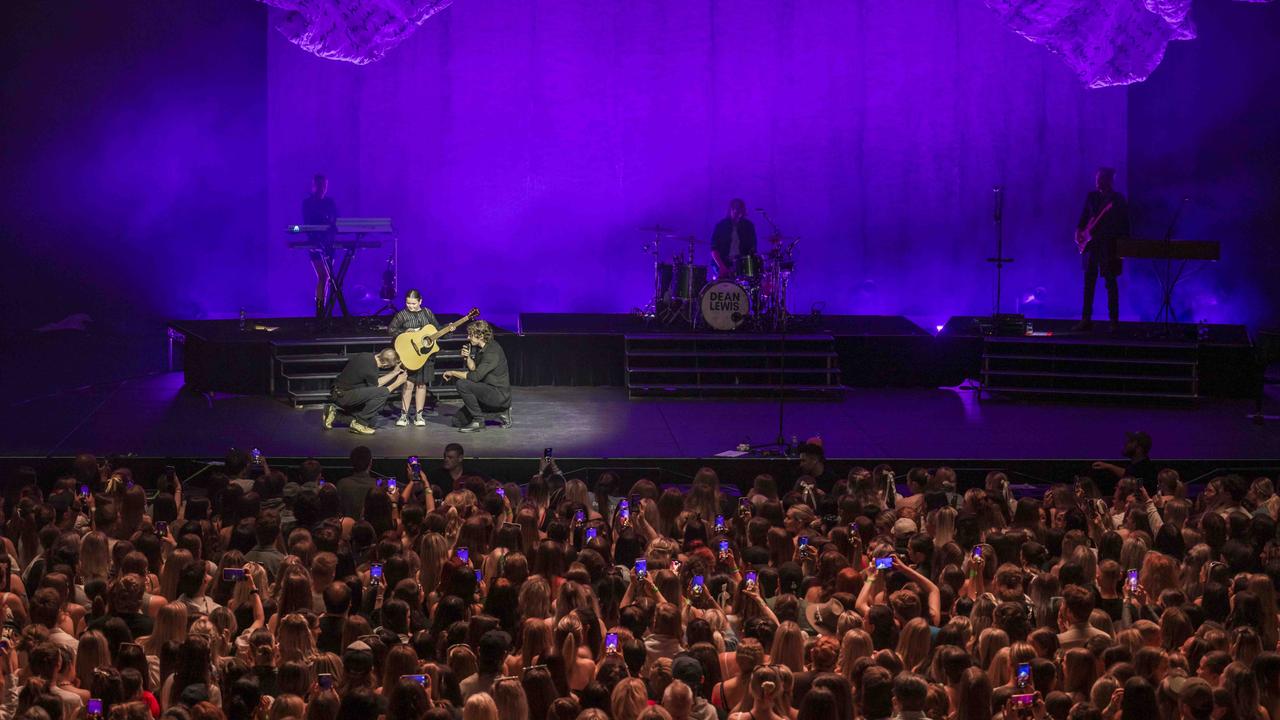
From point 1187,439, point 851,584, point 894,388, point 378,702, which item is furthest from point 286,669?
point 894,388

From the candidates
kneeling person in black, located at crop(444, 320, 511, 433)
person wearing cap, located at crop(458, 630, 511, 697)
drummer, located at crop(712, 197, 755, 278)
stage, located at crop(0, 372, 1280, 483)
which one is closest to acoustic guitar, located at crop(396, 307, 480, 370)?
kneeling person in black, located at crop(444, 320, 511, 433)

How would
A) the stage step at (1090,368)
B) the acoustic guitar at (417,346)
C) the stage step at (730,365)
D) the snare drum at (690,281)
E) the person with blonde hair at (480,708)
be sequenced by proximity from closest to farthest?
1. the person with blonde hair at (480,708)
2. the acoustic guitar at (417,346)
3. the stage step at (1090,368)
4. the stage step at (730,365)
5. the snare drum at (690,281)

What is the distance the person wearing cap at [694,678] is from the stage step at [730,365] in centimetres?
1021

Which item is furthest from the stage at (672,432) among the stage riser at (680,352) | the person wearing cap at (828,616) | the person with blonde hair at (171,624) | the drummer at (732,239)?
the person with blonde hair at (171,624)

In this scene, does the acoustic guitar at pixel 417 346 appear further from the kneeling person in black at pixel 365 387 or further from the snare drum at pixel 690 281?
the snare drum at pixel 690 281

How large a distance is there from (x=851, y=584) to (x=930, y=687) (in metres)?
1.75

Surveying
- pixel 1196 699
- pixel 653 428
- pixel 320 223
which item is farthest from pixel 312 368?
pixel 1196 699

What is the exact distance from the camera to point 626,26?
19.5m

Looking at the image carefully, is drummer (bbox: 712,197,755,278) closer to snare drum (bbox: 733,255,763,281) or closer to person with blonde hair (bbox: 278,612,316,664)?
snare drum (bbox: 733,255,763,281)

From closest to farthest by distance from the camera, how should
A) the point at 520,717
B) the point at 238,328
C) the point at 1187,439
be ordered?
the point at 520,717
the point at 1187,439
the point at 238,328

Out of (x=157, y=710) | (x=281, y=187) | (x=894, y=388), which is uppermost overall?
(x=281, y=187)

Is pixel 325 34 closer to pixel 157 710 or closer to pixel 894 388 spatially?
pixel 894 388

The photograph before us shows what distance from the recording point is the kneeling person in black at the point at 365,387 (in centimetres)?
1352

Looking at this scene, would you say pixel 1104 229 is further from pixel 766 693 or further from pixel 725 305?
pixel 766 693
